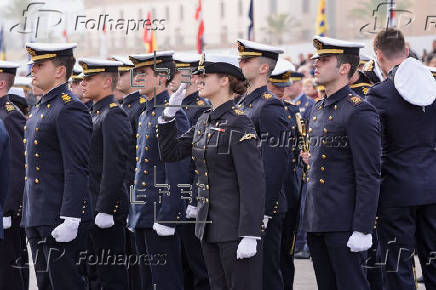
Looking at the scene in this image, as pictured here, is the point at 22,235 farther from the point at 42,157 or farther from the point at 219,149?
the point at 219,149

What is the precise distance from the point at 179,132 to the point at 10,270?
186 cm

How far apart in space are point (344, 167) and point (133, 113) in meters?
2.85

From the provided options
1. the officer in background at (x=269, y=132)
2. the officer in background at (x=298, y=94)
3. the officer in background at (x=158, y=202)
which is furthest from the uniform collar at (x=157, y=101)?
the officer in background at (x=298, y=94)

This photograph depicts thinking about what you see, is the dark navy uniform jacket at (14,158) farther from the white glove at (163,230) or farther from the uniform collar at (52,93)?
the white glove at (163,230)

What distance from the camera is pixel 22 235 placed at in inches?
301

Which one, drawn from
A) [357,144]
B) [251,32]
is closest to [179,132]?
[357,144]

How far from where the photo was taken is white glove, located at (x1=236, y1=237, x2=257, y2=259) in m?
5.22

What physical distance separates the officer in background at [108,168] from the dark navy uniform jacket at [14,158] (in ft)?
1.94

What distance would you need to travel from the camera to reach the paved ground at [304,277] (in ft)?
29.3

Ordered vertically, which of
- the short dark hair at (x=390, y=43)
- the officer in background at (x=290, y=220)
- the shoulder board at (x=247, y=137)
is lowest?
the officer in background at (x=290, y=220)

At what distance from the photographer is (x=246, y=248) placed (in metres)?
5.22

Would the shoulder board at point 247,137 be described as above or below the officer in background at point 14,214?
above

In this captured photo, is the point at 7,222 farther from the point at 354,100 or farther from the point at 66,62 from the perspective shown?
the point at 354,100

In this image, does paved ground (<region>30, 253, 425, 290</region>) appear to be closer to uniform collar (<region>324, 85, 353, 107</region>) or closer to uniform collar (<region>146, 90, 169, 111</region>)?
uniform collar (<region>146, 90, 169, 111</region>)
